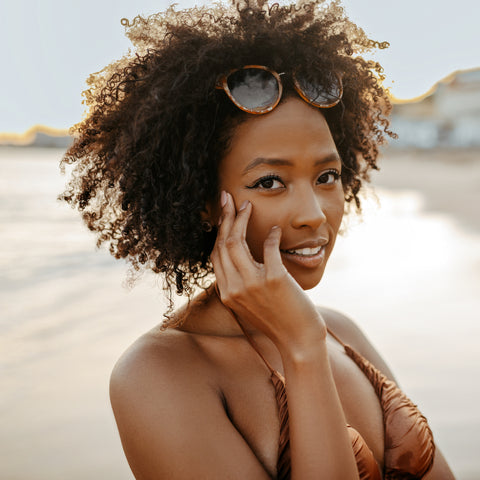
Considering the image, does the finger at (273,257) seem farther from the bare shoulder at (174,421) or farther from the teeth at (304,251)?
the bare shoulder at (174,421)

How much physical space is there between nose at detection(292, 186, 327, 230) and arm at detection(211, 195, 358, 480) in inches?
3.2

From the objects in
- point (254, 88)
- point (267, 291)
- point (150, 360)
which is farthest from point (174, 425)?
point (254, 88)

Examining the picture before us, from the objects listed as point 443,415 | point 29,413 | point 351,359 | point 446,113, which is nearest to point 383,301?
point 443,415

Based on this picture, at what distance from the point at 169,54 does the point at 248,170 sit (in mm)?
508

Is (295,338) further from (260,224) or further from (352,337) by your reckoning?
(352,337)

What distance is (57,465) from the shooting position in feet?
14.6

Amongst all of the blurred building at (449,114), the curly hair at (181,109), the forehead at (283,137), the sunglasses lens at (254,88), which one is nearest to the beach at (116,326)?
the curly hair at (181,109)

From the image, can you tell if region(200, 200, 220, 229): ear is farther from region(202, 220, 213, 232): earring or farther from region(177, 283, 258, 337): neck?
region(177, 283, 258, 337): neck

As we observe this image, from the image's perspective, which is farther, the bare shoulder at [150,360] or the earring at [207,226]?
the earring at [207,226]

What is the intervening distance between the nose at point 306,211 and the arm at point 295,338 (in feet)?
0.27

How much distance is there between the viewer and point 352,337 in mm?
2604

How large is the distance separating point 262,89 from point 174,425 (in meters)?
1.07

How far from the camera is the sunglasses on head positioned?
2023mm

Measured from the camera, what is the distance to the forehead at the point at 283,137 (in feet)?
6.60
